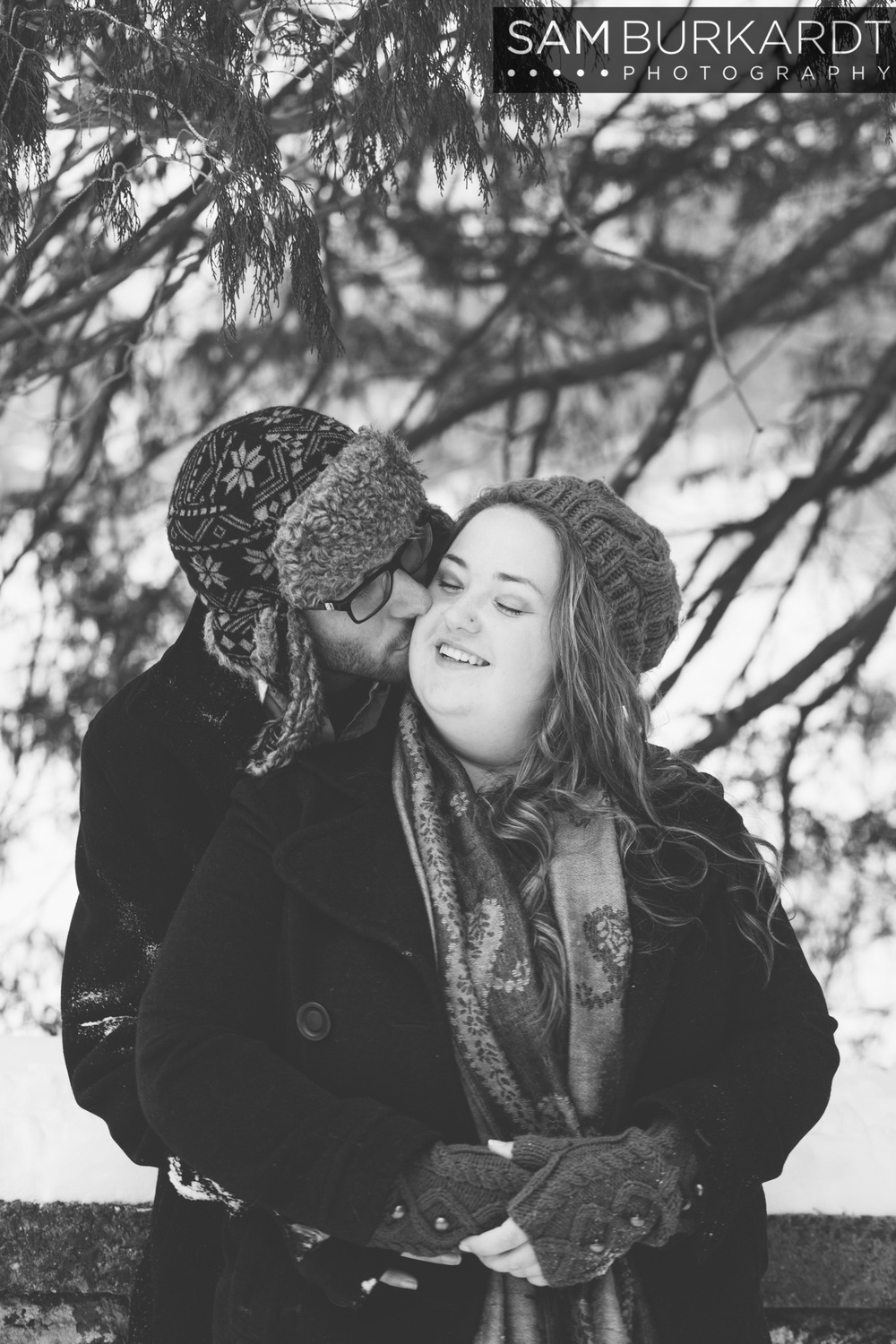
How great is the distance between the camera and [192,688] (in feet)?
7.32

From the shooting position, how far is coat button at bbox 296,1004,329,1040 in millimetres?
1744

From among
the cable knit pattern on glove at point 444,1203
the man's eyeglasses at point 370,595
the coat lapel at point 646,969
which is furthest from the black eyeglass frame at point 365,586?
the cable knit pattern on glove at point 444,1203

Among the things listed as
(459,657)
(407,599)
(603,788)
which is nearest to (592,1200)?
(603,788)

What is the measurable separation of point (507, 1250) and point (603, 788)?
2.17 feet

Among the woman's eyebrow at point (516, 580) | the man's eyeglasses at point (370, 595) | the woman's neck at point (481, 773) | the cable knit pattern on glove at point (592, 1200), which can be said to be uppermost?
the man's eyeglasses at point (370, 595)

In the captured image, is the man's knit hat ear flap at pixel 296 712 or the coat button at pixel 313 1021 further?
the man's knit hat ear flap at pixel 296 712

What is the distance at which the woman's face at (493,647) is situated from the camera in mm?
1917

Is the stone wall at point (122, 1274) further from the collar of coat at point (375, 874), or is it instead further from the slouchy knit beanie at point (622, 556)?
the slouchy knit beanie at point (622, 556)

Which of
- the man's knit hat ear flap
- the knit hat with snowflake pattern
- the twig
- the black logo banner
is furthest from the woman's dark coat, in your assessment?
the twig

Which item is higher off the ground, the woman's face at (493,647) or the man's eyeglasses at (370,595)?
the man's eyeglasses at (370,595)

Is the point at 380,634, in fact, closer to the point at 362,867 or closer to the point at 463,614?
the point at 463,614

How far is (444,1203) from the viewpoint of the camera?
1.60m

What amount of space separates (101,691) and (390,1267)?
2.87 m

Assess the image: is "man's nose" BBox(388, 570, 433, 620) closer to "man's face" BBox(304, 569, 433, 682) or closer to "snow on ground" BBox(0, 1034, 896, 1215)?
"man's face" BBox(304, 569, 433, 682)
